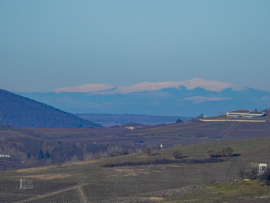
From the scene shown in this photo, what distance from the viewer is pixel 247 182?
7025 centimetres

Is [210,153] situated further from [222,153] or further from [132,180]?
[132,180]

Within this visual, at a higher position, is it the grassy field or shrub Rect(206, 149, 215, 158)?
shrub Rect(206, 149, 215, 158)

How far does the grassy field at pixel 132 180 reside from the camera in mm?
70875

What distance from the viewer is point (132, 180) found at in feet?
267

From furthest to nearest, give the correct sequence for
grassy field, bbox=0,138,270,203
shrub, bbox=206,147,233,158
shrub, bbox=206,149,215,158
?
shrub, bbox=206,149,215,158, shrub, bbox=206,147,233,158, grassy field, bbox=0,138,270,203

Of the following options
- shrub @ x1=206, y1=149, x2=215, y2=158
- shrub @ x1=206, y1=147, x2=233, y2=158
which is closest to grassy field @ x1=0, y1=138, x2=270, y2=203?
shrub @ x1=206, y1=149, x2=215, y2=158

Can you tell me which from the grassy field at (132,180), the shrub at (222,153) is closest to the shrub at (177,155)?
the grassy field at (132,180)

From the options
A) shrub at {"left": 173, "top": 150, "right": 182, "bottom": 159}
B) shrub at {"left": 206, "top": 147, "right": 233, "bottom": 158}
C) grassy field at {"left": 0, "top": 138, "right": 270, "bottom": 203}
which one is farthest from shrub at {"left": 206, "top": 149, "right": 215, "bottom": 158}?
shrub at {"left": 173, "top": 150, "right": 182, "bottom": 159}

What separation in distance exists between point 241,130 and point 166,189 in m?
117

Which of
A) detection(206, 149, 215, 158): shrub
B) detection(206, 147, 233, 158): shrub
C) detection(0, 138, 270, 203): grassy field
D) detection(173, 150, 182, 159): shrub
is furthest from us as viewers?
detection(173, 150, 182, 159): shrub

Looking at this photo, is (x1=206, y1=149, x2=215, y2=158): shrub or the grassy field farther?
(x1=206, y1=149, x2=215, y2=158): shrub

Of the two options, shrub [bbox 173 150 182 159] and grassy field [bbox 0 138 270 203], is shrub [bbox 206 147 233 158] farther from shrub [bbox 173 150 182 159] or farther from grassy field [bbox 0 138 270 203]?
shrub [bbox 173 150 182 159]

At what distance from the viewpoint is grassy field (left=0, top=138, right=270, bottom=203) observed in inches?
2790

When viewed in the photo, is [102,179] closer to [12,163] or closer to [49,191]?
[49,191]
